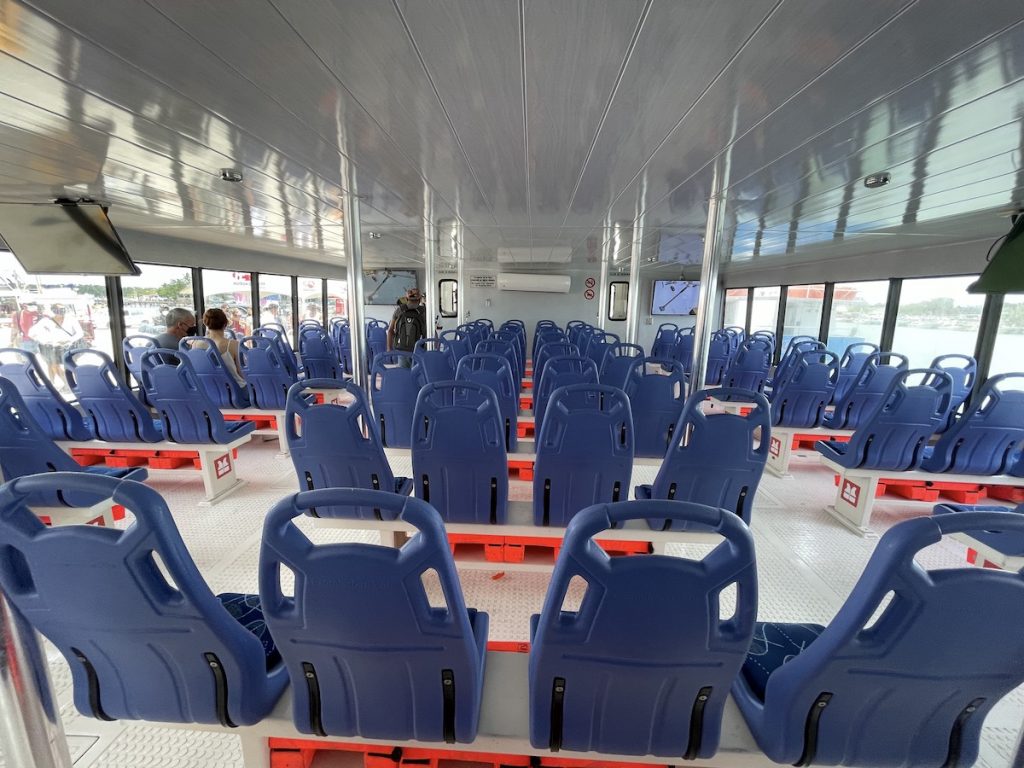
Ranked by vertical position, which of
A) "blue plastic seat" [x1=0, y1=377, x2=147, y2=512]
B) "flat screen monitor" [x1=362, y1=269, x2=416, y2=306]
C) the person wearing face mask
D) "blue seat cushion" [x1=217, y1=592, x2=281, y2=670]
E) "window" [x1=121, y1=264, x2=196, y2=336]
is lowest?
"blue seat cushion" [x1=217, y1=592, x2=281, y2=670]

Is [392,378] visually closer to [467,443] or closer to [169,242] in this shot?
[467,443]

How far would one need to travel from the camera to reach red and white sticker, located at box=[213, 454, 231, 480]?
402 centimetres

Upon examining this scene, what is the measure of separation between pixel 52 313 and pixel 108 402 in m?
3.44

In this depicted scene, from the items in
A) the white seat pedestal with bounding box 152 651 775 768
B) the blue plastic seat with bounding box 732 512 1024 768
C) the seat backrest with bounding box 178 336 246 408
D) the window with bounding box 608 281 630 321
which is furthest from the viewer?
the window with bounding box 608 281 630 321

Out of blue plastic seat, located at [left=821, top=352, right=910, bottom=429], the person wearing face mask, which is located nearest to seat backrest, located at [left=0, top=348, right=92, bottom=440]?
the person wearing face mask

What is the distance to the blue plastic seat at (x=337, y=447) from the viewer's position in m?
2.34

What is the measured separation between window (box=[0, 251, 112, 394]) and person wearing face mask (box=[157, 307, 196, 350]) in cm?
102

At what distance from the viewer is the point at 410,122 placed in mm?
2531

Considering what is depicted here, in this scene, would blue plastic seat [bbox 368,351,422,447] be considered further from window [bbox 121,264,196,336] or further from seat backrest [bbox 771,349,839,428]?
window [bbox 121,264,196,336]

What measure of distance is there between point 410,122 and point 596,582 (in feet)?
8.37

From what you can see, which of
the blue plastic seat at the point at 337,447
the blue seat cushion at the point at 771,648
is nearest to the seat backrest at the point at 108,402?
the blue plastic seat at the point at 337,447

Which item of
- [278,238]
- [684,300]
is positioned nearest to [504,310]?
[684,300]

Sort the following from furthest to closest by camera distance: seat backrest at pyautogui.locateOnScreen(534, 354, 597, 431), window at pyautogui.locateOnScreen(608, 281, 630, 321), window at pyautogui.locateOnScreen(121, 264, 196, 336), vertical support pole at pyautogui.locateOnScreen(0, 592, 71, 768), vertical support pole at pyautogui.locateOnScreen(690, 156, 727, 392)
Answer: window at pyautogui.locateOnScreen(608, 281, 630, 321), window at pyautogui.locateOnScreen(121, 264, 196, 336), vertical support pole at pyautogui.locateOnScreen(690, 156, 727, 392), seat backrest at pyautogui.locateOnScreen(534, 354, 597, 431), vertical support pole at pyautogui.locateOnScreen(0, 592, 71, 768)

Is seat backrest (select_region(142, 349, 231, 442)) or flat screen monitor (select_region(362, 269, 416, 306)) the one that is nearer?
seat backrest (select_region(142, 349, 231, 442))
